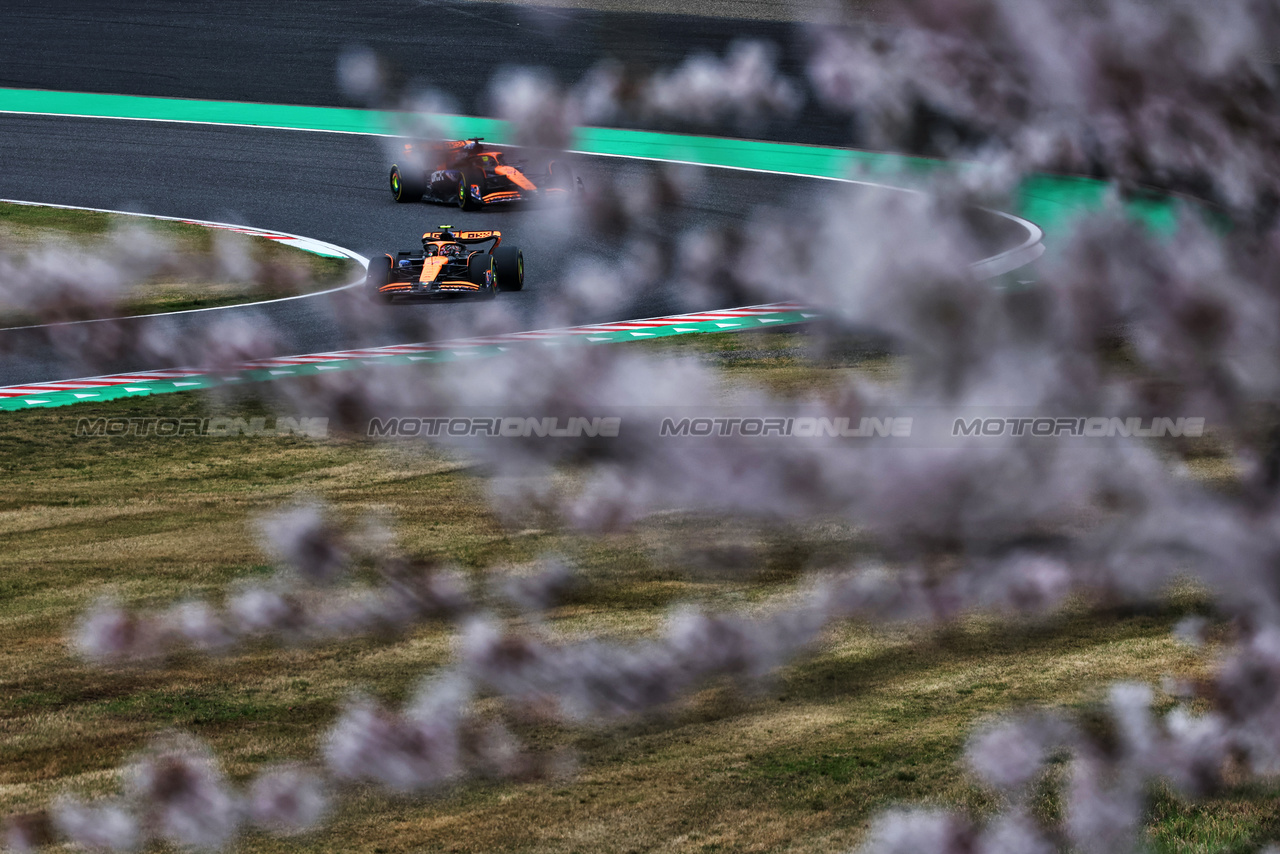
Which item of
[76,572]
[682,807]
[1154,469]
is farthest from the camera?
[76,572]

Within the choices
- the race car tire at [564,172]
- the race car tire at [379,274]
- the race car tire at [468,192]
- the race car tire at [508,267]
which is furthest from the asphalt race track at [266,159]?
the race car tire at [379,274]

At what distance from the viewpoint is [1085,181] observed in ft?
5.50

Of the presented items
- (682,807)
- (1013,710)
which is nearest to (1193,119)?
(682,807)

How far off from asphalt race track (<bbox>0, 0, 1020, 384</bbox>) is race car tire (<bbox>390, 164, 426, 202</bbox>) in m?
0.21

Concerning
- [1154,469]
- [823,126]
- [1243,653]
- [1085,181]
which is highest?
[823,126]

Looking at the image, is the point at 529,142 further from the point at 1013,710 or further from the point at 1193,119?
the point at 1013,710

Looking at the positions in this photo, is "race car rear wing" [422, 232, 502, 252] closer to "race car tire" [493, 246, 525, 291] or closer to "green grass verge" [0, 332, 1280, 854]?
"race car tire" [493, 246, 525, 291]

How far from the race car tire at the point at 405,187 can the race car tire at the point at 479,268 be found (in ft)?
17.5

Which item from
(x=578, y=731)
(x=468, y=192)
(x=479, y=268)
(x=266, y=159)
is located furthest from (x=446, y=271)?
(x=266, y=159)

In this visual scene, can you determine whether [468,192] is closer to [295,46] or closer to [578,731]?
[295,46]

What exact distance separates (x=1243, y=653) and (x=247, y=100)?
28751mm

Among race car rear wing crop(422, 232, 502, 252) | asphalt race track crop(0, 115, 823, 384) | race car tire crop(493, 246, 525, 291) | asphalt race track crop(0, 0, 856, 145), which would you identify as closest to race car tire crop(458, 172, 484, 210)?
asphalt race track crop(0, 115, 823, 384)

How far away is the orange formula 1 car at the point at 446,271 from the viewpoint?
571 inches

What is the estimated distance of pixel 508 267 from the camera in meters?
15.1
